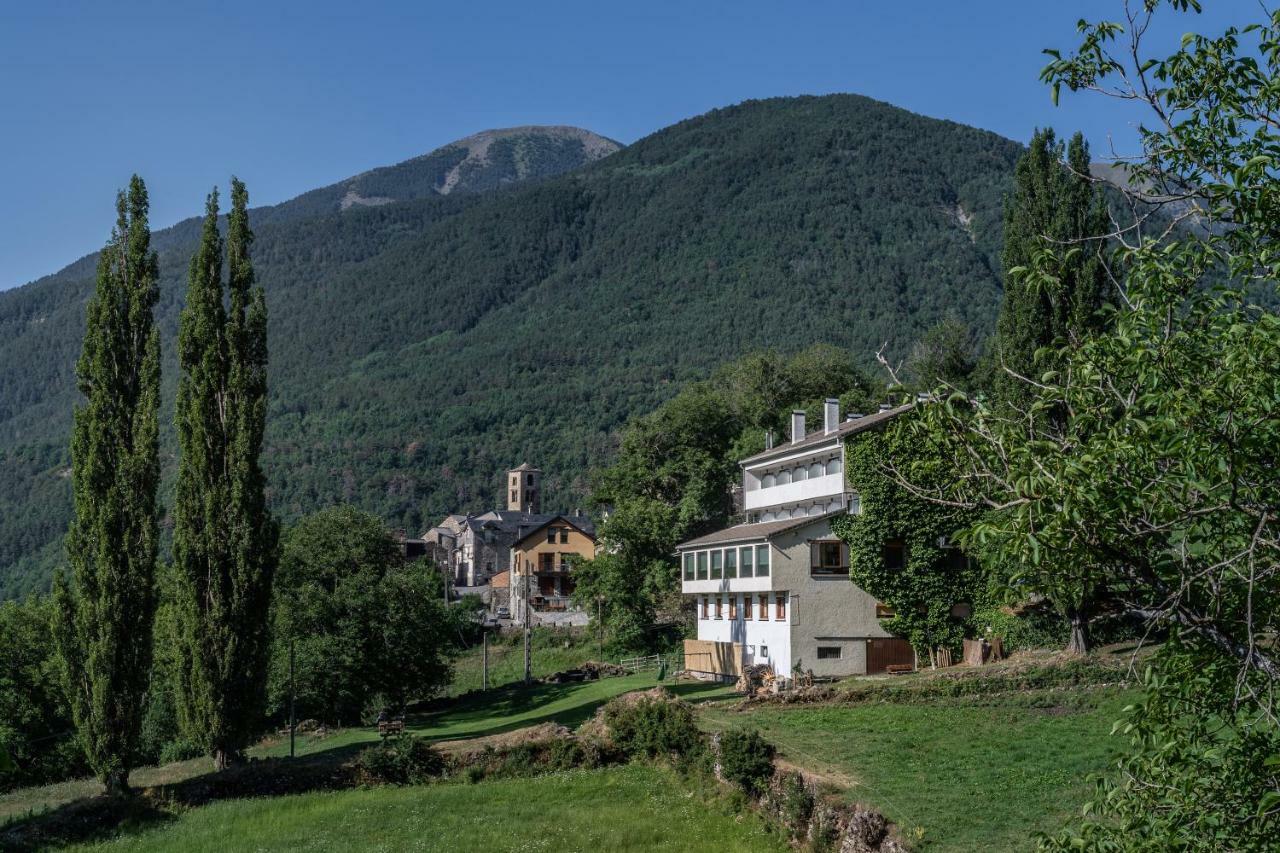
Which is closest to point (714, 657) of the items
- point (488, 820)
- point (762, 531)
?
point (762, 531)

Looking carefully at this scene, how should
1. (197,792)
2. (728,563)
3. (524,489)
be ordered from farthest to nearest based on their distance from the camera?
(524,489) → (728,563) → (197,792)

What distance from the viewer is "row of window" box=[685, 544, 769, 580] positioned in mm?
47250

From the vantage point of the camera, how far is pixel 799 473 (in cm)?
5500

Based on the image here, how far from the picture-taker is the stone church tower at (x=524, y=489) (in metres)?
161

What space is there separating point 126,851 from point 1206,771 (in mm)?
25938

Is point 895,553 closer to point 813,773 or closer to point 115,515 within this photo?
point 813,773

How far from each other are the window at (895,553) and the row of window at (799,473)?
5013mm

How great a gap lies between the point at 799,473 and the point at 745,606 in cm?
818

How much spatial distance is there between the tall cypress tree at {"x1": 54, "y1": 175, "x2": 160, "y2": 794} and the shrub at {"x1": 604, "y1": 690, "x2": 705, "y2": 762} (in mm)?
13505

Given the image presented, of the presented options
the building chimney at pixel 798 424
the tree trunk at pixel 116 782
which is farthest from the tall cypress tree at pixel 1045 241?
the tree trunk at pixel 116 782

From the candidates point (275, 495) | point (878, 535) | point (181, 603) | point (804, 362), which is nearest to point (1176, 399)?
point (181, 603)

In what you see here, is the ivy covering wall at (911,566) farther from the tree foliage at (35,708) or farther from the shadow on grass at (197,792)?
the tree foliage at (35,708)

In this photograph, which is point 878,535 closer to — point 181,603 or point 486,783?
point 486,783

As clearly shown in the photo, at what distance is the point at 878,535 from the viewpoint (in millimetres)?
45250
